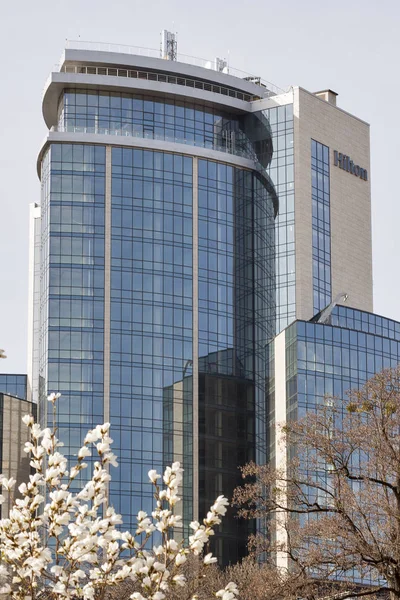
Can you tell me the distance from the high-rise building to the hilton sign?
31 cm

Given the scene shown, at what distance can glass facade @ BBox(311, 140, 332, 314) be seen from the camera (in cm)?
14950

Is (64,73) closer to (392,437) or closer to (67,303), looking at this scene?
(67,303)

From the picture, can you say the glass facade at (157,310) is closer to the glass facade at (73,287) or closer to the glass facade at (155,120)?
the glass facade at (73,287)

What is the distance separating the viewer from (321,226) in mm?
152375

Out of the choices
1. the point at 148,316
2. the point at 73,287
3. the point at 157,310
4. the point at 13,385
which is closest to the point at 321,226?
the point at 157,310

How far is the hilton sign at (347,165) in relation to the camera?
15700 cm

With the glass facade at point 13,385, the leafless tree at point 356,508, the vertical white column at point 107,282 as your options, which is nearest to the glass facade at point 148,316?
the vertical white column at point 107,282

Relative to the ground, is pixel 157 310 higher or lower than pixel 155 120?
lower

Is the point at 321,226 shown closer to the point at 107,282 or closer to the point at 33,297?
the point at 107,282

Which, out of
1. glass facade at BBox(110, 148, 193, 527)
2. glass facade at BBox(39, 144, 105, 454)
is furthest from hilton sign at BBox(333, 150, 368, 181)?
glass facade at BBox(39, 144, 105, 454)

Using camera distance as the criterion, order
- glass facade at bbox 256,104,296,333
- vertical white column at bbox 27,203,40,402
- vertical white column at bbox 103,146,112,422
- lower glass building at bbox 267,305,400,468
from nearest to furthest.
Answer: lower glass building at bbox 267,305,400,468 < vertical white column at bbox 103,146,112,422 < glass facade at bbox 256,104,296,333 < vertical white column at bbox 27,203,40,402

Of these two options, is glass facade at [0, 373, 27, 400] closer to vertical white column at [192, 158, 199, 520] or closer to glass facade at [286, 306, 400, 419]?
vertical white column at [192, 158, 199, 520]

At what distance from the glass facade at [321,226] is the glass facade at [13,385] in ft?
125

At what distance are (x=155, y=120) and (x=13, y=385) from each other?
36.8 m
